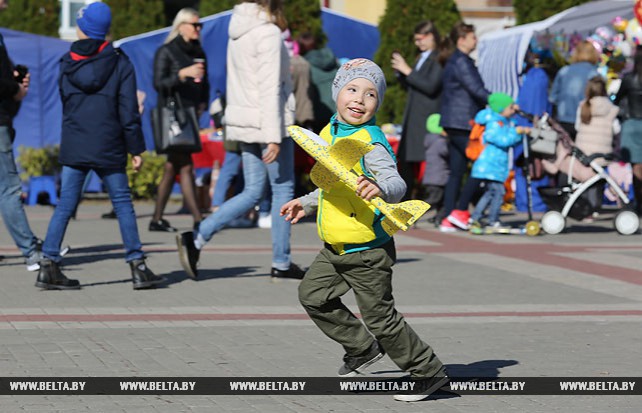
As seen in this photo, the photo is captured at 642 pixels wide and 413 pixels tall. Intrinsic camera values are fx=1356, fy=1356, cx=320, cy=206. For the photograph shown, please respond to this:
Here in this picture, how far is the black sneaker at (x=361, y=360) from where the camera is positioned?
599cm

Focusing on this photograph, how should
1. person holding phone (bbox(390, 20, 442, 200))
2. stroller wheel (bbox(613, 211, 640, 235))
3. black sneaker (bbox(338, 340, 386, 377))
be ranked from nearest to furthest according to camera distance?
1. black sneaker (bbox(338, 340, 386, 377))
2. stroller wheel (bbox(613, 211, 640, 235))
3. person holding phone (bbox(390, 20, 442, 200))

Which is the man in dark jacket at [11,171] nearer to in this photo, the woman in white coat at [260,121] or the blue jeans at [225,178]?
the woman in white coat at [260,121]

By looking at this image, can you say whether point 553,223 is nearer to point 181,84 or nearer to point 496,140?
point 496,140

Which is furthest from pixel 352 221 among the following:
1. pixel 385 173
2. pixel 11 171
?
pixel 11 171

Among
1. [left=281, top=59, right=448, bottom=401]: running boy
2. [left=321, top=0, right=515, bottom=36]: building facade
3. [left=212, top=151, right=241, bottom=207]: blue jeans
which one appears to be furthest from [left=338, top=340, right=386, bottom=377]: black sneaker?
[left=321, top=0, right=515, bottom=36]: building facade

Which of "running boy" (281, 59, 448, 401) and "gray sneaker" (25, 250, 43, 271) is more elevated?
"running boy" (281, 59, 448, 401)

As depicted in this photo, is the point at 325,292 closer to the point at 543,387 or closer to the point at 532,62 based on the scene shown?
the point at 543,387

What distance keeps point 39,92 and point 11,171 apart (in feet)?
33.3

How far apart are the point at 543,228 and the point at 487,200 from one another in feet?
2.18

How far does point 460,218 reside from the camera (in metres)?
14.1

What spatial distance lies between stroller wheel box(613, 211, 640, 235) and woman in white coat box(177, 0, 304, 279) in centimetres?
547

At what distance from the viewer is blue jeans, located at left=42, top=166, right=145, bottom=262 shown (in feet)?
29.7

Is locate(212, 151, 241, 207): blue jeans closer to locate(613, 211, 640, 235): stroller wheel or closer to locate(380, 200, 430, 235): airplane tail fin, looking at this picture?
locate(613, 211, 640, 235): stroller wheel

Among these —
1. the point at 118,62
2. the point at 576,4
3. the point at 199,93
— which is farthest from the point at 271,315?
the point at 576,4
